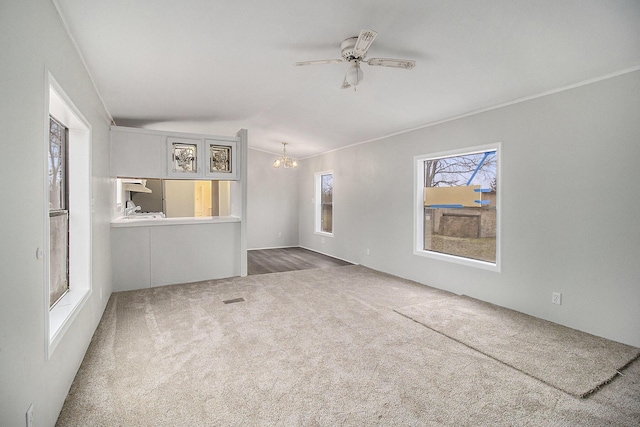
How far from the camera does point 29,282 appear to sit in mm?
1527

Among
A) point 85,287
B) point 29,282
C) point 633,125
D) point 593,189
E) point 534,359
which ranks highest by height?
point 633,125

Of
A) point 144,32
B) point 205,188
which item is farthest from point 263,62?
point 205,188

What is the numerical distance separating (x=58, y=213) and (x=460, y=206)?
14.4ft

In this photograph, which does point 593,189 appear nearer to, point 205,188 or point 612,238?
point 612,238

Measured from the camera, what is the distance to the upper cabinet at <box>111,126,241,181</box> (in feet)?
15.1

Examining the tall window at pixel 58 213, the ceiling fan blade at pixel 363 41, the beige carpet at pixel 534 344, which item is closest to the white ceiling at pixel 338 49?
the ceiling fan blade at pixel 363 41

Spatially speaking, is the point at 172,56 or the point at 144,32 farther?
the point at 172,56

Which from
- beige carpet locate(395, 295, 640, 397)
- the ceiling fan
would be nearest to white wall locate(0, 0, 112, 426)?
the ceiling fan

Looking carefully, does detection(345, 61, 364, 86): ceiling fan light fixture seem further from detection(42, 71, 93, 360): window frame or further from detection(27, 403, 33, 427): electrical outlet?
detection(27, 403, 33, 427): electrical outlet

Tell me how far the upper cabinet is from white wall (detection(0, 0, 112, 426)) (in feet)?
8.59

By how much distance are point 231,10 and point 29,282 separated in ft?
6.51

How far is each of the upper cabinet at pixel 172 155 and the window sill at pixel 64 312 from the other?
2383 mm

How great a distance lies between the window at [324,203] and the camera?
24.8ft

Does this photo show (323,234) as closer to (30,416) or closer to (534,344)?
(534,344)
